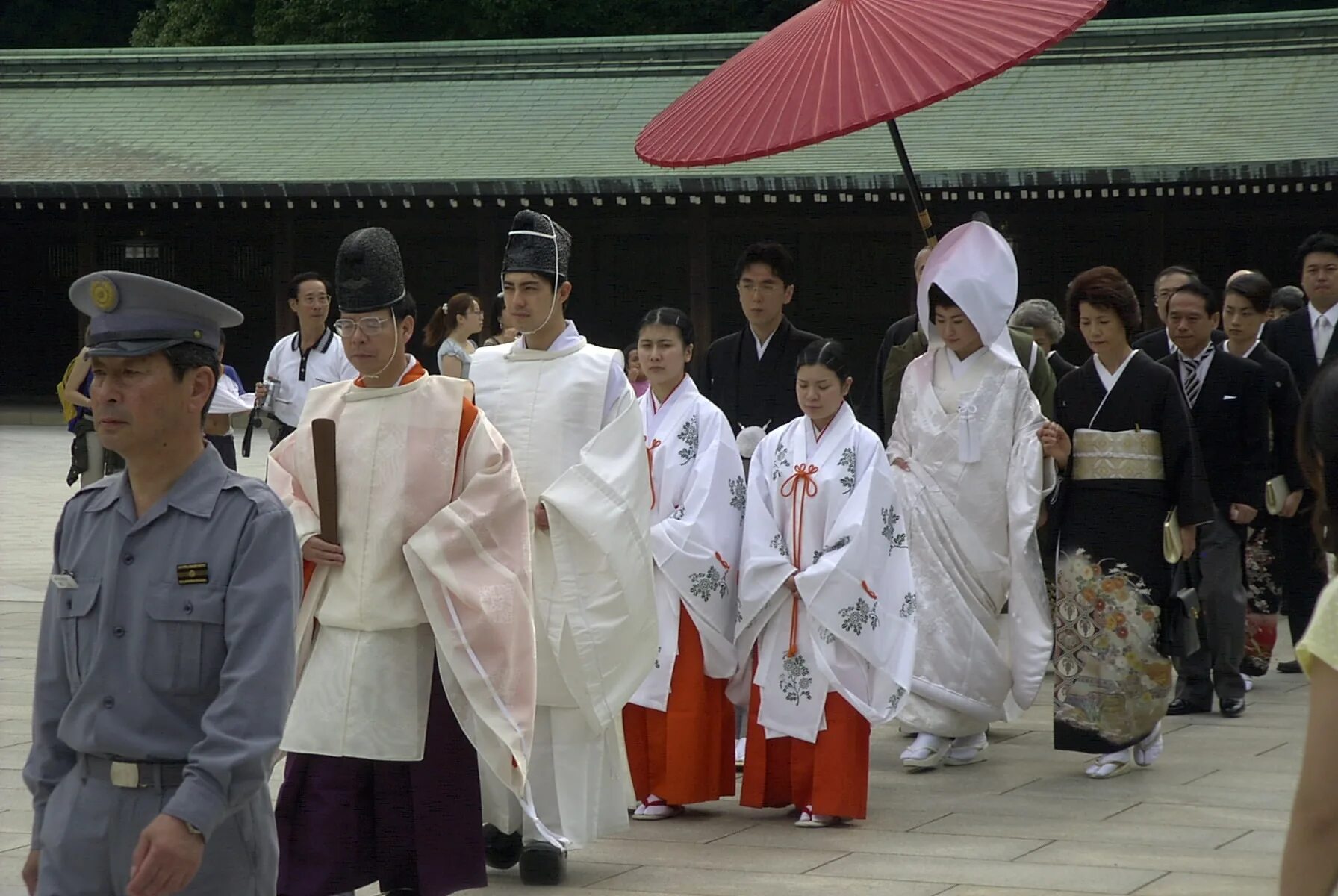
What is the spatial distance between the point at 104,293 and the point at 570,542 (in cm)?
211

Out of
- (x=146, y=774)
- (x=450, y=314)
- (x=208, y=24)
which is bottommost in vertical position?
(x=146, y=774)

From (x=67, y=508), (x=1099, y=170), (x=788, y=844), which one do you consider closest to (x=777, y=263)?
(x=788, y=844)

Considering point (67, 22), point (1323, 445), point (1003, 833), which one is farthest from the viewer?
point (67, 22)

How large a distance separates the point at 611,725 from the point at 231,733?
7.43 ft

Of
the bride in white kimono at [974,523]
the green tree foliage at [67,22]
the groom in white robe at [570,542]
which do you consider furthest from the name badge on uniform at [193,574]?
the green tree foliage at [67,22]

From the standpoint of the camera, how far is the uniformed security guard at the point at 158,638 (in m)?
2.45

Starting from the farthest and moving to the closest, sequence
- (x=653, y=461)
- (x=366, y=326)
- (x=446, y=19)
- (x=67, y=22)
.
→ (x=67, y=22)
(x=446, y=19)
(x=653, y=461)
(x=366, y=326)

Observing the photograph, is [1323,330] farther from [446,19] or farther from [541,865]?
[446,19]

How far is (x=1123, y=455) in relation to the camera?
19.0ft

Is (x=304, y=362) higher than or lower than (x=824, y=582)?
higher

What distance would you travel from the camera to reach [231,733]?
7.85ft

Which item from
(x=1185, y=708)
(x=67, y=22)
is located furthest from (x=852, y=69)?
(x=67, y=22)

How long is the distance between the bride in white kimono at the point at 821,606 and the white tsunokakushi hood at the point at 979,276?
1.87 feet

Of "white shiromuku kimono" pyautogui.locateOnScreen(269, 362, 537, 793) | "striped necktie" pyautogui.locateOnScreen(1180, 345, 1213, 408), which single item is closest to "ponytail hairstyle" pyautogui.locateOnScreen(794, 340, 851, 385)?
"white shiromuku kimono" pyautogui.locateOnScreen(269, 362, 537, 793)
